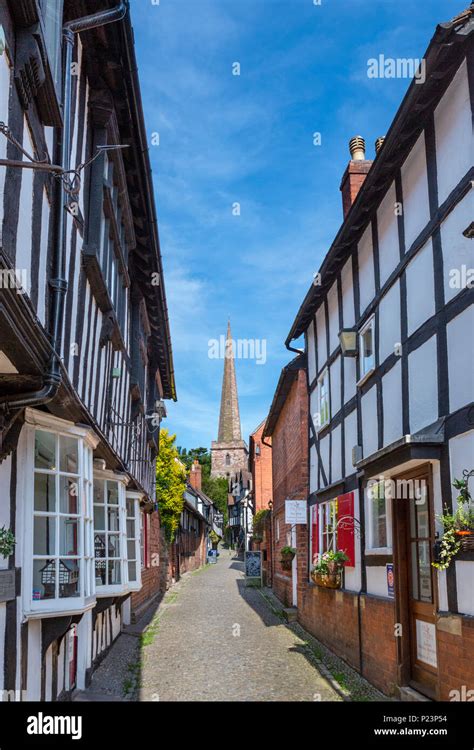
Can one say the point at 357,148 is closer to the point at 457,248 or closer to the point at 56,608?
the point at 457,248

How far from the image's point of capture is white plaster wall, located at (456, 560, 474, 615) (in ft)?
19.6

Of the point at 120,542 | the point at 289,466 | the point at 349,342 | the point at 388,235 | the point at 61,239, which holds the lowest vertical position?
the point at 120,542

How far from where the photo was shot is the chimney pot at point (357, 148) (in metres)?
13.0

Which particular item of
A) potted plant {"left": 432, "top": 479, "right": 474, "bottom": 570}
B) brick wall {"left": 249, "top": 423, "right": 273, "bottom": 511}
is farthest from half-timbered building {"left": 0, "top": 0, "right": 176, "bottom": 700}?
brick wall {"left": 249, "top": 423, "right": 273, "bottom": 511}

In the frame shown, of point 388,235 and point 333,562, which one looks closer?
point 388,235

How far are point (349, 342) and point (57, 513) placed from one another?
228 inches

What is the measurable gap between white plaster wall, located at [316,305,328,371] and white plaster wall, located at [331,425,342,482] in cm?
171

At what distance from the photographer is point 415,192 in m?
7.89

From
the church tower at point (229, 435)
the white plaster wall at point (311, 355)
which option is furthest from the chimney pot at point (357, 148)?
the church tower at point (229, 435)

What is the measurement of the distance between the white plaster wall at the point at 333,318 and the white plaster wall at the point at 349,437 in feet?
5.43

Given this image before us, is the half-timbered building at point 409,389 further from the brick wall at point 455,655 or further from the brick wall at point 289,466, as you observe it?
the brick wall at point 289,466

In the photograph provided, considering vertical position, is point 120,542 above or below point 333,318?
below

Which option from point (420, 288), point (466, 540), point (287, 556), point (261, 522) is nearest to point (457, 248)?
point (420, 288)
